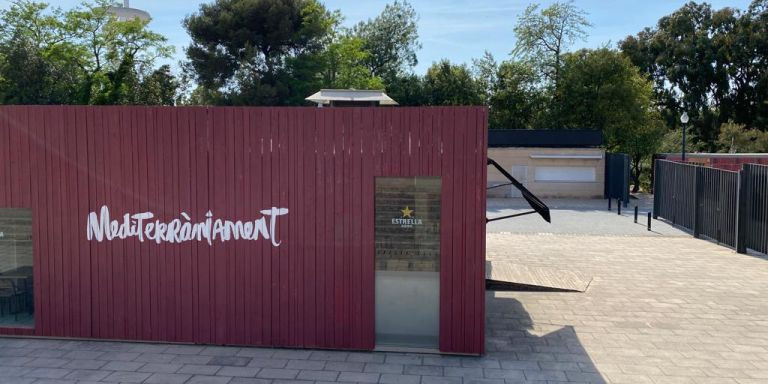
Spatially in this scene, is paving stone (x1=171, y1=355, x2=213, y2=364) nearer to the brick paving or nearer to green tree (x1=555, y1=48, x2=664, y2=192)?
the brick paving

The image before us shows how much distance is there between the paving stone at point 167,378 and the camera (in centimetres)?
650

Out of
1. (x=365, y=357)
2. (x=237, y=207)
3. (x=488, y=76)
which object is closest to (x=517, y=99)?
(x=488, y=76)

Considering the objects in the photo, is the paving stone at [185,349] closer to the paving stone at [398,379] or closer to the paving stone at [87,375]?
the paving stone at [87,375]

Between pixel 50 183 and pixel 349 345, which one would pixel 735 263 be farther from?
pixel 50 183

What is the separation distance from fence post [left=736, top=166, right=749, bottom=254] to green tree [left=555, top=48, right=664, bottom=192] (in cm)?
2090

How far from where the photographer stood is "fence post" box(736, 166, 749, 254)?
47.7 ft

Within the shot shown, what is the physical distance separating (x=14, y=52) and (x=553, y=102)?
3059 cm

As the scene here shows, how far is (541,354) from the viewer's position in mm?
7500

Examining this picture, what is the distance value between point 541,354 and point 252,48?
30.9 metres

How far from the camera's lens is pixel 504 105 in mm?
40219

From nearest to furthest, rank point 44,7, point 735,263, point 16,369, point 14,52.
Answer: point 16,369, point 735,263, point 14,52, point 44,7

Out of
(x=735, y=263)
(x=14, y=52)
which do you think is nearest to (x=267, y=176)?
(x=735, y=263)

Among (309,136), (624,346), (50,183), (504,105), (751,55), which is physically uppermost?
(751,55)

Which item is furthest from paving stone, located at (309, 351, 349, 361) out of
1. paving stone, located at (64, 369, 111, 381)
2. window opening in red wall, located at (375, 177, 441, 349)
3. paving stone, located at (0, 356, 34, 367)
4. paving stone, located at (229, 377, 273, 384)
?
paving stone, located at (0, 356, 34, 367)
